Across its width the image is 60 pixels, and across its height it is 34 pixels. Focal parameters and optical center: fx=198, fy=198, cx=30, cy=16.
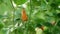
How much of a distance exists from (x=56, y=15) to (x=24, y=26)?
195 millimetres

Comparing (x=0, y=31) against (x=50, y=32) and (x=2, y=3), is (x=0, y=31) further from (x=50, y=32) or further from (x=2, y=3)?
(x=50, y=32)

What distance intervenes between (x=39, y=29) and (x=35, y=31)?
0.03 meters

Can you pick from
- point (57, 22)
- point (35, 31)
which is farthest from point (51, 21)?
point (35, 31)

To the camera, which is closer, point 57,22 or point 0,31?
point 0,31

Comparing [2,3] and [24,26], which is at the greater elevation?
[2,3]

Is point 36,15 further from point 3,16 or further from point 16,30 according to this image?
point 3,16

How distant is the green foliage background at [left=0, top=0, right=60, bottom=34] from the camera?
88 cm

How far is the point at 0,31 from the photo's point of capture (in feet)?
3.01

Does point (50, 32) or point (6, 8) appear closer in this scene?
point (6, 8)

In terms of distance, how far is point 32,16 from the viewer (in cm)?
95

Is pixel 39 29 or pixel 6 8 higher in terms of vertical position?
pixel 6 8

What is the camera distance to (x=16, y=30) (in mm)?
941

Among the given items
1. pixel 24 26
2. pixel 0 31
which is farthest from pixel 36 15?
pixel 0 31

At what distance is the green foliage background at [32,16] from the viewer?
2.90ft
